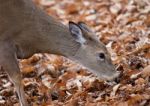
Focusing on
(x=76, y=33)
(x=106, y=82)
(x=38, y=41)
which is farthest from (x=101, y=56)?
(x=38, y=41)

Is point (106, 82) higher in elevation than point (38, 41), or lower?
lower

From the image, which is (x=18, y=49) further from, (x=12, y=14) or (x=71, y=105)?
(x=71, y=105)

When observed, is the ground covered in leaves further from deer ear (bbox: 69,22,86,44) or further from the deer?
deer ear (bbox: 69,22,86,44)

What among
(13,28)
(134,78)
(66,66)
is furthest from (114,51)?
(13,28)

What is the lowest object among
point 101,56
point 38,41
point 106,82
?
point 106,82

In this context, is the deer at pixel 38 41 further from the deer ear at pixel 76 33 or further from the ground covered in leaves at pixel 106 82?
the ground covered in leaves at pixel 106 82

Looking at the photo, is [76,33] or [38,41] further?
[76,33]

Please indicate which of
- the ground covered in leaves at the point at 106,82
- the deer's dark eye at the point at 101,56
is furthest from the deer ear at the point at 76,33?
the ground covered in leaves at the point at 106,82

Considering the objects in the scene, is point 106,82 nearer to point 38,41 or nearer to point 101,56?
point 101,56
